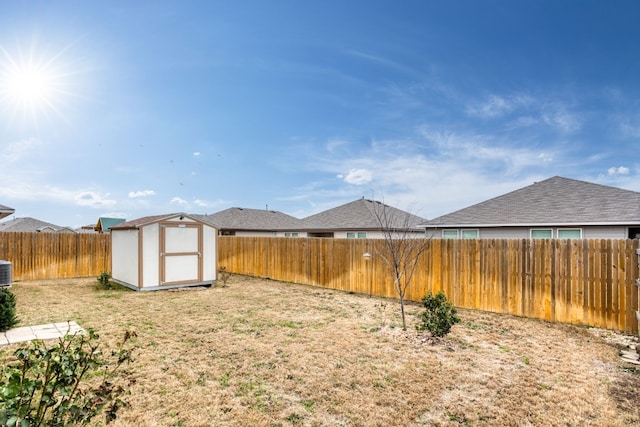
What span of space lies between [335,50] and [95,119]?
25.8 feet

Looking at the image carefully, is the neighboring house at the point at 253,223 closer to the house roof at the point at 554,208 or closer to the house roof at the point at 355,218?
the house roof at the point at 355,218

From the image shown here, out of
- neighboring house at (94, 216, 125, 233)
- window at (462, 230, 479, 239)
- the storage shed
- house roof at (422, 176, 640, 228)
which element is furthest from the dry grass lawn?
neighboring house at (94, 216, 125, 233)

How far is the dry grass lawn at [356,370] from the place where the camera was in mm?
3225

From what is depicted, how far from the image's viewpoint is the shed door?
34.8ft

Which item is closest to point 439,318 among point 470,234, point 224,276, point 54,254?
point 470,234

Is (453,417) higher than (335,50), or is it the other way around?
(335,50)

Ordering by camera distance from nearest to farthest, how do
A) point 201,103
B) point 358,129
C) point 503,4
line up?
point 503,4
point 201,103
point 358,129

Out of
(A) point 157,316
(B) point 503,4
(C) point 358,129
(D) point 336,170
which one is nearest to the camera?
(A) point 157,316

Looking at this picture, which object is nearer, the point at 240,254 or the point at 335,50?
the point at 335,50

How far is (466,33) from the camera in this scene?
10.4 metres

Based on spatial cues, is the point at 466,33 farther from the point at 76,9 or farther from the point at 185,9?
the point at 76,9

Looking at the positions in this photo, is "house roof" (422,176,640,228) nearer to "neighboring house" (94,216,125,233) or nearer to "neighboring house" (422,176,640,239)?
"neighboring house" (422,176,640,239)

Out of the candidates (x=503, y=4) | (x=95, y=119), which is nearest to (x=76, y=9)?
(x=95, y=119)

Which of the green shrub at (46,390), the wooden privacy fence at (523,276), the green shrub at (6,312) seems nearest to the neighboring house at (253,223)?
the wooden privacy fence at (523,276)
